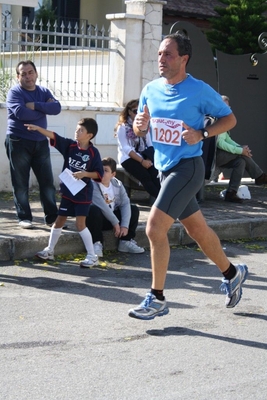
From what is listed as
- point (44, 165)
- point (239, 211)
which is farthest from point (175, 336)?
point (239, 211)

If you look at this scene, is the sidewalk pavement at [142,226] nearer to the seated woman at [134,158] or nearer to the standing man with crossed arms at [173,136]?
the seated woman at [134,158]

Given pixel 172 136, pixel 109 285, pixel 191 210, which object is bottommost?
pixel 109 285

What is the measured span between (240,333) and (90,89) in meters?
7.06


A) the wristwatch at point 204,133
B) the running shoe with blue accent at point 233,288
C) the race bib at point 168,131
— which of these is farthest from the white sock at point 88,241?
the wristwatch at point 204,133

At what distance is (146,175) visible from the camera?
390 inches

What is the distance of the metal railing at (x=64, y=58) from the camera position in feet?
36.2

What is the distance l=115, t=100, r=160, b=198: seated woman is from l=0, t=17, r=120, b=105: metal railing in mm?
2034

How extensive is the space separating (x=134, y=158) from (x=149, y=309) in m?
4.39

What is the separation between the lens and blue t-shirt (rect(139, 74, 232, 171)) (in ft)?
18.5

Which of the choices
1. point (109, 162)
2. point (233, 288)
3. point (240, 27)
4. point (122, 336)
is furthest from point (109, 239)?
point (240, 27)

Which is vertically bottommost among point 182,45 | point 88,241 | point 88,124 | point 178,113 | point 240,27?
point 88,241

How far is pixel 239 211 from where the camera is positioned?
10.5 meters

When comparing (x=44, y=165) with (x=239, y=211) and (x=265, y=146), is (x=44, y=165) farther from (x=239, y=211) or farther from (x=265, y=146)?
(x=265, y=146)

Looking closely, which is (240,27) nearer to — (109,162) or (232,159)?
(232,159)
